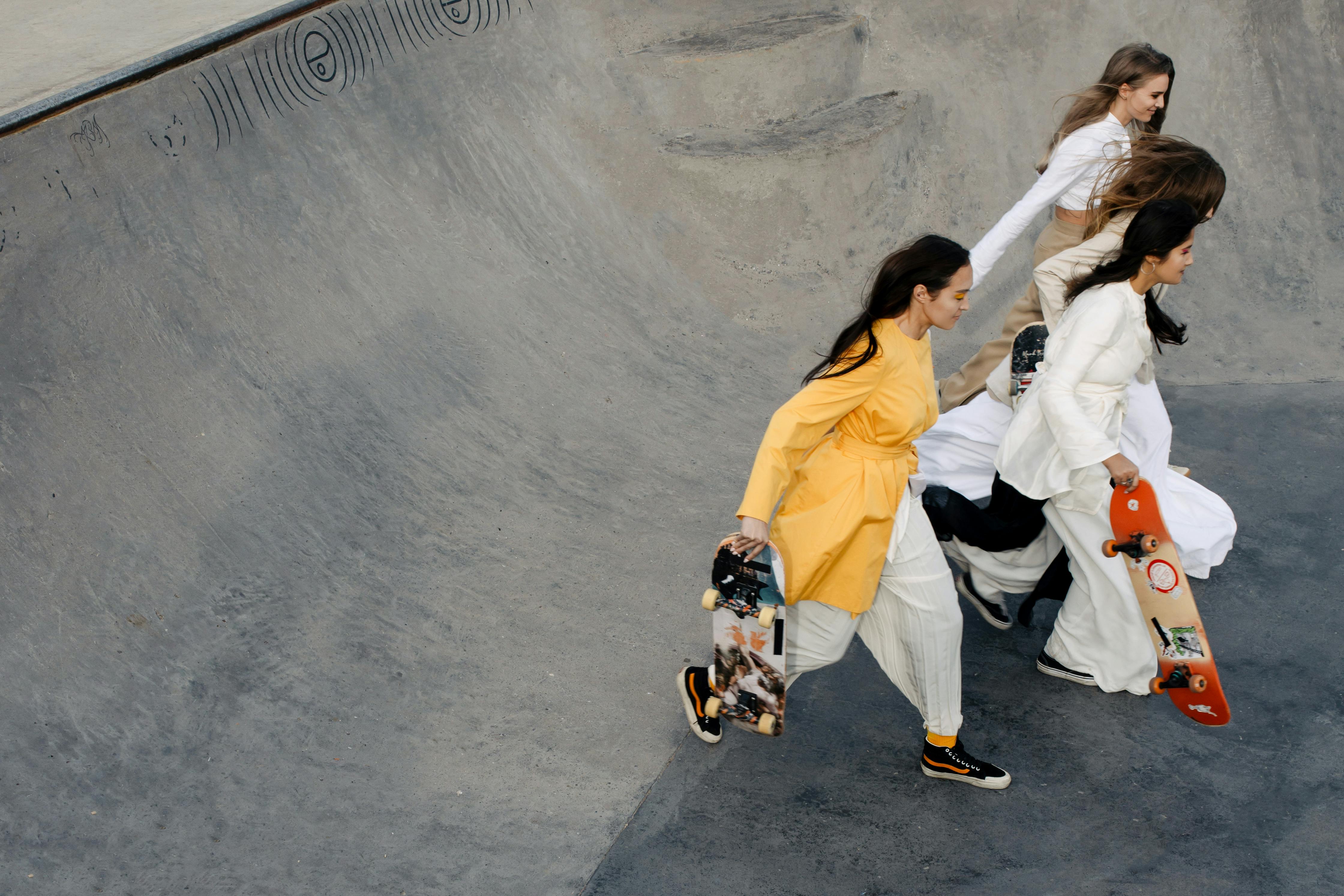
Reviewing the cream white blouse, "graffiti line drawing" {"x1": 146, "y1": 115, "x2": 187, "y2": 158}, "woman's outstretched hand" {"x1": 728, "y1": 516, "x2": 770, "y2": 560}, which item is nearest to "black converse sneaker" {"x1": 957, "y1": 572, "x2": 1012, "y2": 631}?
the cream white blouse

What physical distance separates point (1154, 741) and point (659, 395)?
3000mm

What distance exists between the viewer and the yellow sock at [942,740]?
3191mm

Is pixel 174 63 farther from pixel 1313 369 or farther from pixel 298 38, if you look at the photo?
pixel 1313 369

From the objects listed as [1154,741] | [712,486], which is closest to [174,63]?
[712,486]

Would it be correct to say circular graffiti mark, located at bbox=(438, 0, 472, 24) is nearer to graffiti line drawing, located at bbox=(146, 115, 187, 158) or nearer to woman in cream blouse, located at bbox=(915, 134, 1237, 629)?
graffiti line drawing, located at bbox=(146, 115, 187, 158)

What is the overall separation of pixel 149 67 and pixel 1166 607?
521cm

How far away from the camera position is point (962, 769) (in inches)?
126

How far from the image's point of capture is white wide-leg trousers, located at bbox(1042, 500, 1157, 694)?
338 centimetres

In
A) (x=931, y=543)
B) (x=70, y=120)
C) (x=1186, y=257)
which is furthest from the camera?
(x=70, y=120)

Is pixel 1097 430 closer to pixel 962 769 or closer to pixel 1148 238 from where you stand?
pixel 1148 238

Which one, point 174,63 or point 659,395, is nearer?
point 174,63

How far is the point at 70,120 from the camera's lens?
4621mm

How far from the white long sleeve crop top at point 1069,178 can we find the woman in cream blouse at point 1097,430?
74 centimetres

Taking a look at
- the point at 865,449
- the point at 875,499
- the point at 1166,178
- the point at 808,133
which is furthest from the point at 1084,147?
the point at 808,133
